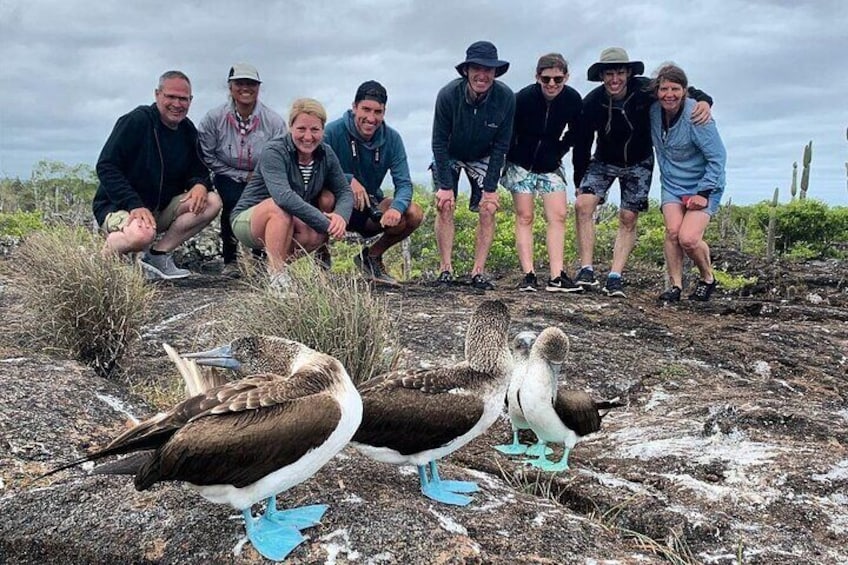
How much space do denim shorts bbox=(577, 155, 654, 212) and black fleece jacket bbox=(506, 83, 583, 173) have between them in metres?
0.37

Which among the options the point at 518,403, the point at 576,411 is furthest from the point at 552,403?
the point at 518,403

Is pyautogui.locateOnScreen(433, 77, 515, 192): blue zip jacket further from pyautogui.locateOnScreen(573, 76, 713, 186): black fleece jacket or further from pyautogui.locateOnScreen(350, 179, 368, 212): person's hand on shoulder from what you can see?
pyautogui.locateOnScreen(573, 76, 713, 186): black fleece jacket

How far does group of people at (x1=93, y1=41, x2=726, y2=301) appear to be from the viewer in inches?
259

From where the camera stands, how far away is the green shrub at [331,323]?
442cm

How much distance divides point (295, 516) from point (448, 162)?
15.8 feet

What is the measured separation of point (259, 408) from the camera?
2.57m

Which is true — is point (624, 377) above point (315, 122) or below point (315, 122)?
below

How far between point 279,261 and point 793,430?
11.5 feet

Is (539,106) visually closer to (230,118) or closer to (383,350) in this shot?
(230,118)

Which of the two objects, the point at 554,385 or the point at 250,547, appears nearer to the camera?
the point at 250,547

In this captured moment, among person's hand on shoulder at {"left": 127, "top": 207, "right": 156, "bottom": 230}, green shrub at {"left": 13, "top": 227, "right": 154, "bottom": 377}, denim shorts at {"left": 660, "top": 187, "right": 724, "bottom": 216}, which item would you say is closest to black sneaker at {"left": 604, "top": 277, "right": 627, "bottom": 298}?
denim shorts at {"left": 660, "top": 187, "right": 724, "bottom": 216}

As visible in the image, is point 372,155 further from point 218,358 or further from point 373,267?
point 218,358

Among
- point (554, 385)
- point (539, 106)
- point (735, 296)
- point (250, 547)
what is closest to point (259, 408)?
point (250, 547)

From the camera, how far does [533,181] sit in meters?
7.32
